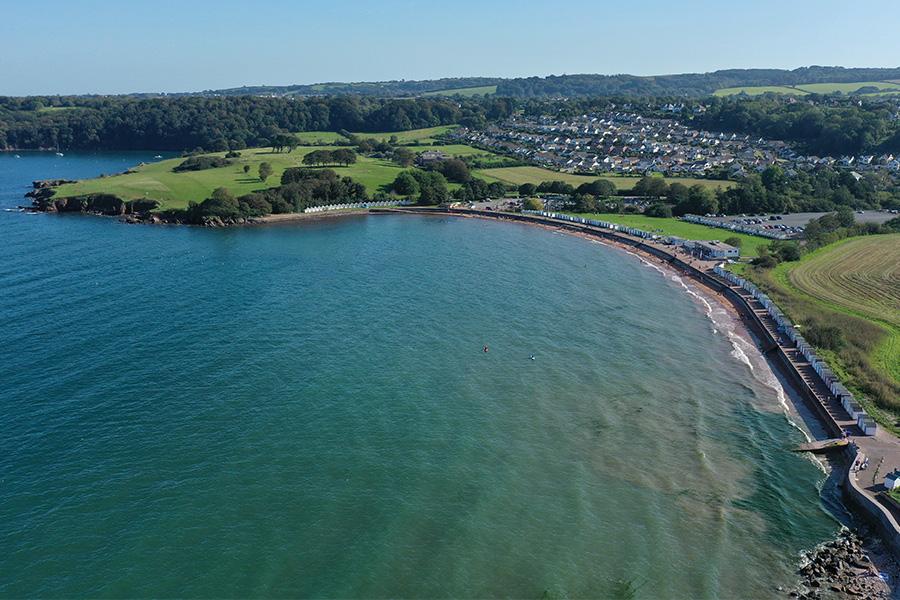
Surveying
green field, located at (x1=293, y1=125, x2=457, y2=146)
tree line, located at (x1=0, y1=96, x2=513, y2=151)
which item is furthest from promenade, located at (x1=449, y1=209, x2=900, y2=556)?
tree line, located at (x1=0, y1=96, x2=513, y2=151)

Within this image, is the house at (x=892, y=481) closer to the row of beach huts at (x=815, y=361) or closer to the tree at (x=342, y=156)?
the row of beach huts at (x=815, y=361)

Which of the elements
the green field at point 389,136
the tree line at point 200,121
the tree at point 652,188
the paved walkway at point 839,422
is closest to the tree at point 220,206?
the tree at point 652,188

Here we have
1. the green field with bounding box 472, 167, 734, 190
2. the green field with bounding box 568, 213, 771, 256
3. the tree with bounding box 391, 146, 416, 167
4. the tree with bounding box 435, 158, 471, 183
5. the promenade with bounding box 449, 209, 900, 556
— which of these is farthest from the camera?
A: the tree with bounding box 391, 146, 416, 167

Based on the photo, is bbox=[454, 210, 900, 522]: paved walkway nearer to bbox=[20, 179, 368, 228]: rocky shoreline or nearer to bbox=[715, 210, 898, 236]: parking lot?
bbox=[715, 210, 898, 236]: parking lot

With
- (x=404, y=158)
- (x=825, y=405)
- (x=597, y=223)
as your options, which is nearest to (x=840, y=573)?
(x=825, y=405)

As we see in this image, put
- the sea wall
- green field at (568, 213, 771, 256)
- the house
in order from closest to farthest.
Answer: the sea wall → the house → green field at (568, 213, 771, 256)

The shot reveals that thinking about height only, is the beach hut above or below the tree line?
below

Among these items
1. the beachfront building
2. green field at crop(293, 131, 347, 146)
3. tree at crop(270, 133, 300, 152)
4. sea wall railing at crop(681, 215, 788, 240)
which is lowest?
the beachfront building
